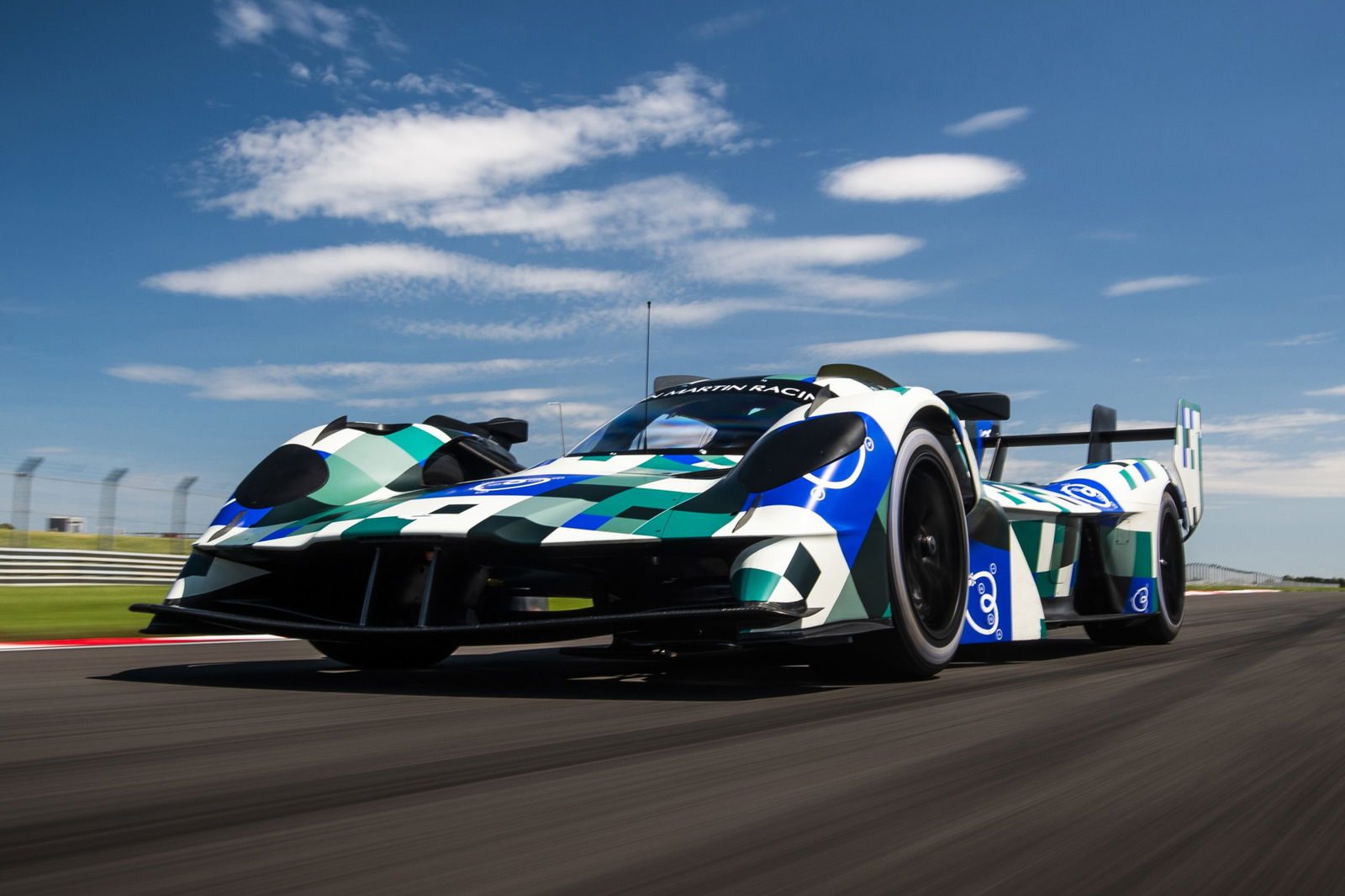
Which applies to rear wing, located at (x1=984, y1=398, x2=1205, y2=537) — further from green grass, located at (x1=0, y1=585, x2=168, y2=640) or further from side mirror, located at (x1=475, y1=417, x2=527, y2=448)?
green grass, located at (x1=0, y1=585, x2=168, y2=640)

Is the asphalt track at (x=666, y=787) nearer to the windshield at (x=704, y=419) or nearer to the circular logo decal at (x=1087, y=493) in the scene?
the windshield at (x=704, y=419)

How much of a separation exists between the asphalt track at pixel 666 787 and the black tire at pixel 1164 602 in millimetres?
2872

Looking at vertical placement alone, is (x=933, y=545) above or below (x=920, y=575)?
above

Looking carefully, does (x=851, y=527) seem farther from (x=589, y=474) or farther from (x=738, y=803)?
(x=738, y=803)

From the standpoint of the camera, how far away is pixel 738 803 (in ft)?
6.69

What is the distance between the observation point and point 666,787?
2182 mm

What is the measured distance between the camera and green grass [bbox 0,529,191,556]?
1658 cm

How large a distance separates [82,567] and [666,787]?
17595 mm

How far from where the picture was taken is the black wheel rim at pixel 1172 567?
286 inches

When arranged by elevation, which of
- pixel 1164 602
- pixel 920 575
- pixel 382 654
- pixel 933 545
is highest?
pixel 933 545

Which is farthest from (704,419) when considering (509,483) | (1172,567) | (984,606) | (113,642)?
(1172,567)

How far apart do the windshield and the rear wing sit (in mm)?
3168

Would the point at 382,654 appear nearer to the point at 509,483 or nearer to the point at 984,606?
the point at 509,483

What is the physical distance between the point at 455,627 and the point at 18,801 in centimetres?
176
